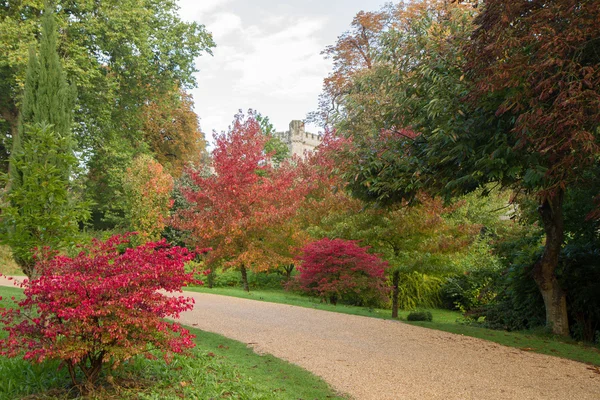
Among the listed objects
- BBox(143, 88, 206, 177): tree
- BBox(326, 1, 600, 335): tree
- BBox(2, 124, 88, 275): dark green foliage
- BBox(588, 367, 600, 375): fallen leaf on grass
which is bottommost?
BBox(588, 367, 600, 375): fallen leaf on grass

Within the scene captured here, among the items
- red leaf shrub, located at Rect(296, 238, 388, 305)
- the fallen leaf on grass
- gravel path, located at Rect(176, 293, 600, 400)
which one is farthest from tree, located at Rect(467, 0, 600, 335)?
red leaf shrub, located at Rect(296, 238, 388, 305)

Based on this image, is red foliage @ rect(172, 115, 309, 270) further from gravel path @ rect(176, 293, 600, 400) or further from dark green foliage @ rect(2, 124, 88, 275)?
dark green foliage @ rect(2, 124, 88, 275)

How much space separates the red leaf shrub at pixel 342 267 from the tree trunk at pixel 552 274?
353cm

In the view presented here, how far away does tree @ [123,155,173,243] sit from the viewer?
21.2 metres

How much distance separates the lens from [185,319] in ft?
32.2

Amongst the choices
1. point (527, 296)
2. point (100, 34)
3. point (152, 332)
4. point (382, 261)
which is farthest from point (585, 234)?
point (100, 34)

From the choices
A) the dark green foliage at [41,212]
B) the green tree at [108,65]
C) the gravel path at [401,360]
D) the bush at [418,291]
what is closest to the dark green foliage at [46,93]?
the dark green foliage at [41,212]

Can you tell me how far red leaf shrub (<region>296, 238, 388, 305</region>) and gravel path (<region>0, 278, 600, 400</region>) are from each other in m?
1.71

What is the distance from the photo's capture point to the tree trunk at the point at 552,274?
9156mm

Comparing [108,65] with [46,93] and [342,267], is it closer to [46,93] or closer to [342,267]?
[46,93]

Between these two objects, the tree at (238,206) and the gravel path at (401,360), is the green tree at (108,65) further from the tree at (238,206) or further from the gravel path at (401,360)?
the gravel path at (401,360)

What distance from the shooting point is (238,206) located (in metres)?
15.7

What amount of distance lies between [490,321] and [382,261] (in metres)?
3.08

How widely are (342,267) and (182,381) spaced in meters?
7.81
